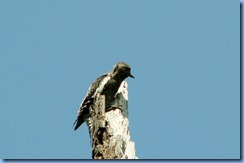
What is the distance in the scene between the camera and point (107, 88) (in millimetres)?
13023

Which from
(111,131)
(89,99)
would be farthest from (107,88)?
(111,131)

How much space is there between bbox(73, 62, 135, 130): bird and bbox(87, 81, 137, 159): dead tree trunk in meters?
0.19

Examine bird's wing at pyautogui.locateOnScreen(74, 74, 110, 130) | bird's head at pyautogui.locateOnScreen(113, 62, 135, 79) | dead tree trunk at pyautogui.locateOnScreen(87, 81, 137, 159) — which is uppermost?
bird's head at pyautogui.locateOnScreen(113, 62, 135, 79)

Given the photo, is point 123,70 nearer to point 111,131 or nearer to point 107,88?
point 107,88

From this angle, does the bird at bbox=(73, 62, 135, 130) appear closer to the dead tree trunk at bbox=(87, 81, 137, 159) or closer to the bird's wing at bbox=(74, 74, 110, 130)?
the bird's wing at bbox=(74, 74, 110, 130)

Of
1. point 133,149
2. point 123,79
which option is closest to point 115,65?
point 123,79

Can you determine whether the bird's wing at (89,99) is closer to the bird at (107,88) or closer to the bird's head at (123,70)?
the bird at (107,88)

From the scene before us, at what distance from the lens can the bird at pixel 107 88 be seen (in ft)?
42.5

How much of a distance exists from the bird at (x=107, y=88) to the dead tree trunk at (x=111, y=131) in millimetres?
A: 190

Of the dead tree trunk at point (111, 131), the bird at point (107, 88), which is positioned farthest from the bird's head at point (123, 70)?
the dead tree trunk at point (111, 131)

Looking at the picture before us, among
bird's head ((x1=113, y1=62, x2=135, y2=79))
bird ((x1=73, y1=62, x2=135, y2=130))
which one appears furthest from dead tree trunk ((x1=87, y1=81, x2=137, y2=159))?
bird's head ((x1=113, y1=62, x2=135, y2=79))

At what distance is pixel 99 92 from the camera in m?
13.0

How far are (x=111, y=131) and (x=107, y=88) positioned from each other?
4.79ft

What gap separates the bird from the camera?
42.5ft
